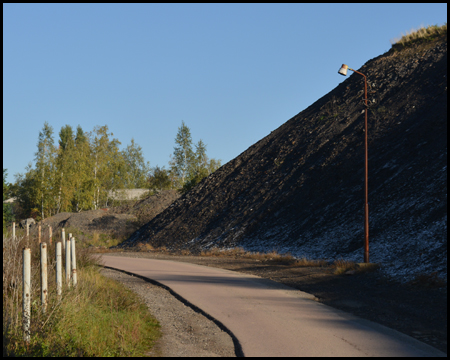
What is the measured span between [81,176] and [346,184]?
4030 centimetres

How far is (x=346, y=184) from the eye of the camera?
30.0 meters

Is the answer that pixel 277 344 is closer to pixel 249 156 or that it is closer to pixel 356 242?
pixel 356 242

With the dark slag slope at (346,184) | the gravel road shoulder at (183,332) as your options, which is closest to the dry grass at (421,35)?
the dark slag slope at (346,184)

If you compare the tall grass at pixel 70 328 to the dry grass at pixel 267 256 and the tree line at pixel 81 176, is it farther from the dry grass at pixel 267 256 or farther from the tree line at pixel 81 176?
the tree line at pixel 81 176

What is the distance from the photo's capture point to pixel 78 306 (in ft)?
27.9

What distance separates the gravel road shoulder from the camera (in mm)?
7668

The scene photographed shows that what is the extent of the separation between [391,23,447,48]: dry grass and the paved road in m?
34.7

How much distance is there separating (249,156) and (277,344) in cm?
3574

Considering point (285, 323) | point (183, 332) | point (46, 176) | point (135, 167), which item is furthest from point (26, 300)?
point (135, 167)

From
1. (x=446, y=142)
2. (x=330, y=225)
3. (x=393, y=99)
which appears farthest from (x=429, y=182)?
(x=393, y=99)

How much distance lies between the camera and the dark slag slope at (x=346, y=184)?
22.0 m

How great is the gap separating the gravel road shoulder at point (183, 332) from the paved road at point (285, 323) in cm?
35

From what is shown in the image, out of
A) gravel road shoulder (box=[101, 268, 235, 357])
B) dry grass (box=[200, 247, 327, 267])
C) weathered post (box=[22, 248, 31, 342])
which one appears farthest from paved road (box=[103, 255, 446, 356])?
dry grass (box=[200, 247, 327, 267])

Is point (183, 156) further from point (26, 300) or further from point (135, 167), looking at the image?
point (26, 300)
